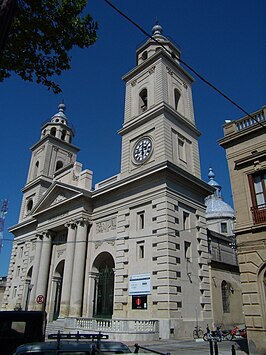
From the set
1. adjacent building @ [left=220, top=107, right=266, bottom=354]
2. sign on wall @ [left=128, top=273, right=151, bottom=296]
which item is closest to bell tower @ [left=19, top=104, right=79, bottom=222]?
sign on wall @ [left=128, top=273, right=151, bottom=296]

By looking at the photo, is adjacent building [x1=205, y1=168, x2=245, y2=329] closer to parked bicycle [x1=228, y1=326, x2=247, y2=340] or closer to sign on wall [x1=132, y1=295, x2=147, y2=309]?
parked bicycle [x1=228, y1=326, x2=247, y2=340]

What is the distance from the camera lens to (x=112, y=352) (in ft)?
16.2

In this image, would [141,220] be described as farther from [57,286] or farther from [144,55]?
[144,55]

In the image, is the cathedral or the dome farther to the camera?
the dome

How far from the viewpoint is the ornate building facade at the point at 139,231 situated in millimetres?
20516

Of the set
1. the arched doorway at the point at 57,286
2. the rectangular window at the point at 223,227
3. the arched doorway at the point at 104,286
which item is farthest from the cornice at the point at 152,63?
the rectangular window at the point at 223,227

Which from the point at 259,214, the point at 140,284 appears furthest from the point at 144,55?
the point at 259,214

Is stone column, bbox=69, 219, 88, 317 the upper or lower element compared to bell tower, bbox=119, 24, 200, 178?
lower

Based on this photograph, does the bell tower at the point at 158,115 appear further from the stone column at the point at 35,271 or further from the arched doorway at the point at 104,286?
the stone column at the point at 35,271

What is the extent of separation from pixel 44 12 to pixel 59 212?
23511 mm

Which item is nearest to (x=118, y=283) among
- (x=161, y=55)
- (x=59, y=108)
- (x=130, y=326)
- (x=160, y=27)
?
(x=130, y=326)

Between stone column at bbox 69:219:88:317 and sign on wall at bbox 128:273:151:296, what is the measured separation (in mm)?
5322

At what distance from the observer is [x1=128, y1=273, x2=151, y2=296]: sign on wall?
20.7 m

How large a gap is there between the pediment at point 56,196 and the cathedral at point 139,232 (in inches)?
4.6
